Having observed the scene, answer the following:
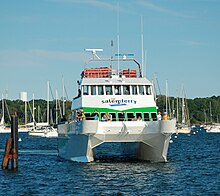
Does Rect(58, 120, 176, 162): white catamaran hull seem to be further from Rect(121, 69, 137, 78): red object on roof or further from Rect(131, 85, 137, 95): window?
Rect(121, 69, 137, 78): red object on roof

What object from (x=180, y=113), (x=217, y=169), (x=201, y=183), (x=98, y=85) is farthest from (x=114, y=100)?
(x=180, y=113)

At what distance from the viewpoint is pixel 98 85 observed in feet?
125

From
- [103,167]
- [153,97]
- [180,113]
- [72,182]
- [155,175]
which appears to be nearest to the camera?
[72,182]

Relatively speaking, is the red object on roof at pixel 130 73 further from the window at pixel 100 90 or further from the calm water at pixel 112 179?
the calm water at pixel 112 179

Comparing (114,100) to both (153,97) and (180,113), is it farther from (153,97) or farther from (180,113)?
(180,113)

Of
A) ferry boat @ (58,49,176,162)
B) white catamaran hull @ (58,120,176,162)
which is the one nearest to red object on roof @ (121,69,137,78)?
ferry boat @ (58,49,176,162)

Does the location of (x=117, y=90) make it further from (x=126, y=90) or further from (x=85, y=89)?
(x=85, y=89)

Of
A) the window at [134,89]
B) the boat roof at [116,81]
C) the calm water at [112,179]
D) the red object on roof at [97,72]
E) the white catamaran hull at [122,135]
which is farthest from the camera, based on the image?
the red object on roof at [97,72]

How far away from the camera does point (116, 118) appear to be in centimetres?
3653

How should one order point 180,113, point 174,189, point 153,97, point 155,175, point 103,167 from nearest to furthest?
point 174,189 < point 155,175 < point 103,167 < point 153,97 < point 180,113

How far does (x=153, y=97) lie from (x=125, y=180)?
9212 millimetres

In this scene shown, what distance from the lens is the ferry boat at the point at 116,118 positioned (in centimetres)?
3506

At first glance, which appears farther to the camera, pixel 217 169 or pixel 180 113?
pixel 180 113

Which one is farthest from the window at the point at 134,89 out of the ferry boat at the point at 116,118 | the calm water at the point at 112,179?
the calm water at the point at 112,179
